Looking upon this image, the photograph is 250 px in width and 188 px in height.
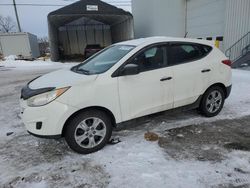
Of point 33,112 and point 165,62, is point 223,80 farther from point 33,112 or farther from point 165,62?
point 33,112

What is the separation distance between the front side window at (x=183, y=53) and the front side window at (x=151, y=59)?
216 millimetres

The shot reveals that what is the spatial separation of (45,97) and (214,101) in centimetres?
338

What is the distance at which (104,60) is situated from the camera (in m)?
4.32

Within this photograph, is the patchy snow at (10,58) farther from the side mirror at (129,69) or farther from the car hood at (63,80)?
the side mirror at (129,69)

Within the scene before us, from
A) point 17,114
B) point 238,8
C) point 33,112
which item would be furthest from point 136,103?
point 238,8

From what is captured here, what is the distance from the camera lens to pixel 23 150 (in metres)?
3.88

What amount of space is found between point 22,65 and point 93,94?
59.8ft

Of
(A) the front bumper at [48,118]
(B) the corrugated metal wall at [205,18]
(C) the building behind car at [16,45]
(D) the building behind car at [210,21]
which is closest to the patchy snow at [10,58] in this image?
(C) the building behind car at [16,45]

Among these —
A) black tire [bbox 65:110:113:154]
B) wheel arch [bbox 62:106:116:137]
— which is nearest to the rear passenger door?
wheel arch [bbox 62:106:116:137]

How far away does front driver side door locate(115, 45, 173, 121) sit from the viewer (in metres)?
3.77

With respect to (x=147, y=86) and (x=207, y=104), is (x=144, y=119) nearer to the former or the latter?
(x=147, y=86)

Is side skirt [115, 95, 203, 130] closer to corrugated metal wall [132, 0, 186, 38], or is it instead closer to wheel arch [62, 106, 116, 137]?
wheel arch [62, 106, 116, 137]

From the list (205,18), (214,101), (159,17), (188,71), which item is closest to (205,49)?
(188,71)

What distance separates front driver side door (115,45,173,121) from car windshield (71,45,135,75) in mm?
285
